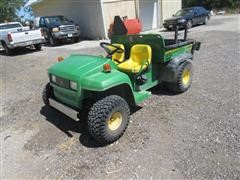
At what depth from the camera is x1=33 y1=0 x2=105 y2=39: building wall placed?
52.1 feet

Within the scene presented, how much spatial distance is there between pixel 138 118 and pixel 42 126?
5.91ft

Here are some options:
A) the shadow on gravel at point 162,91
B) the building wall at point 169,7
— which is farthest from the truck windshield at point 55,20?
the shadow on gravel at point 162,91

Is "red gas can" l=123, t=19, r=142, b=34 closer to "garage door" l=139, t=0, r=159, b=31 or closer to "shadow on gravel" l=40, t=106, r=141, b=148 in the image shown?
"shadow on gravel" l=40, t=106, r=141, b=148

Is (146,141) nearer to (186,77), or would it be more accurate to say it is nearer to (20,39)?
(186,77)

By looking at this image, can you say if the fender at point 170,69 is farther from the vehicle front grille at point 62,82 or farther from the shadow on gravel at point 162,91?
the vehicle front grille at point 62,82

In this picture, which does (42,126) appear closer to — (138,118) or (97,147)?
(97,147)

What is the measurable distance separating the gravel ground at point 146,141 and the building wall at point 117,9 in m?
10.7

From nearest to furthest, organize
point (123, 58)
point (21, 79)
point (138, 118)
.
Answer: point (138, 118) < point (123, 58) < point (21, 79)

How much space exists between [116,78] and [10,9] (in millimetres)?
37648

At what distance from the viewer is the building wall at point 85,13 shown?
15875 millimetres

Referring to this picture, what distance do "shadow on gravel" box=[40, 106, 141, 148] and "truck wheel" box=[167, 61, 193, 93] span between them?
3.17 feet

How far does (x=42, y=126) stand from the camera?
4.81m

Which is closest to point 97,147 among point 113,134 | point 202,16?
point 113,134

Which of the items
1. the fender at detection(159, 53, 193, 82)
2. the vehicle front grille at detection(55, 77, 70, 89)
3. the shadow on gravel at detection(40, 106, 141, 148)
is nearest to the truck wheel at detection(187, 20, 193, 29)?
the fender at detection(159, 53, 193, 82)
